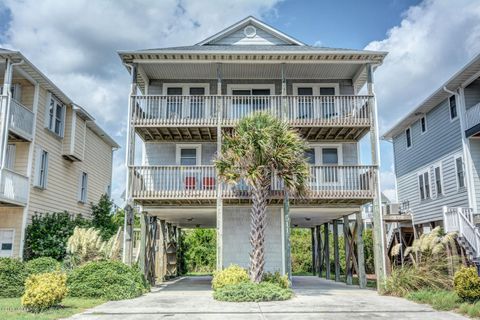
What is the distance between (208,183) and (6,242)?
8.53 metres

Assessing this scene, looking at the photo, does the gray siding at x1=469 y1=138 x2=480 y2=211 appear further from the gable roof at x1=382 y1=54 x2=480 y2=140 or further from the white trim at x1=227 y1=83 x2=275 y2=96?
the white trim at x1=227 y1=83 x2=275 y2=96

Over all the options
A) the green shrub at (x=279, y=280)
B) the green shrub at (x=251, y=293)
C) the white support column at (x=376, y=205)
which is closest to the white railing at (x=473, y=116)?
the white support column at (x=376, y=205)

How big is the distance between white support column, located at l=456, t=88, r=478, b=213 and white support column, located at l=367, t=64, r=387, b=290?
14.5 ft

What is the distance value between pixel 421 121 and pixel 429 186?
142 inches

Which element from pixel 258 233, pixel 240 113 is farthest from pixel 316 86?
pixel 258 233

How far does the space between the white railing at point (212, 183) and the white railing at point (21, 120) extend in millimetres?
4997

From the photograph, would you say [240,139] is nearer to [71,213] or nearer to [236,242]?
[236,242]

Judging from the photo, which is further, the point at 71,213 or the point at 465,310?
the point at 71,213

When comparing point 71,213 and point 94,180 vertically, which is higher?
point 94,180

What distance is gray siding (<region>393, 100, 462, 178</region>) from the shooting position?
19.4m

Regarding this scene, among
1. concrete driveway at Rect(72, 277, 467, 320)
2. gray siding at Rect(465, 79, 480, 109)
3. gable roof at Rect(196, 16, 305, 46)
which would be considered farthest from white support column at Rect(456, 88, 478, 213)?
gable roof at Rect(196, 16, 305, 46)

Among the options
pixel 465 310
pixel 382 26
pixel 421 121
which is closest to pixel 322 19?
pixel 382 26

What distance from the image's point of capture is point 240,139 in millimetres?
14445

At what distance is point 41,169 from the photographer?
1850cm
